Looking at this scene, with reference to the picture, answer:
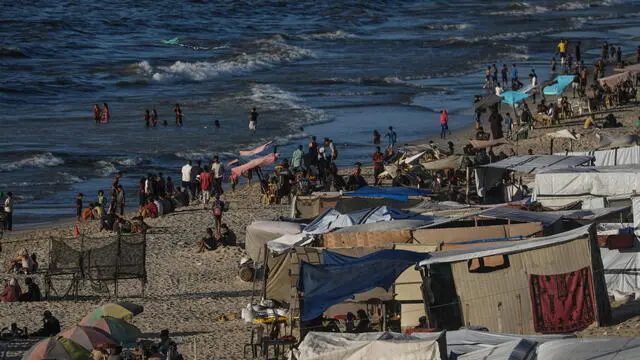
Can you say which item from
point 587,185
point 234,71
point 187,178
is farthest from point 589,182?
point 234,71

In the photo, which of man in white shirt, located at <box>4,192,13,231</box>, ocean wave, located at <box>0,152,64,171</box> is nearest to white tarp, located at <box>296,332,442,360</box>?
man in white shirt, located at <box>4,192,13,231</box>

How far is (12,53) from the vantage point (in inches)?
2571

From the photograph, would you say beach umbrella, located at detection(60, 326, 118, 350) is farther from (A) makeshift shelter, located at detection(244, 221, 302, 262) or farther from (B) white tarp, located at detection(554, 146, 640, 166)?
(B) white tarp, located at detection(554, 146, 640, 166)

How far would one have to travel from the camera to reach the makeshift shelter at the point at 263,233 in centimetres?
2094

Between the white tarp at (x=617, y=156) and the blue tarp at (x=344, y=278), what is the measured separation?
31.5ft

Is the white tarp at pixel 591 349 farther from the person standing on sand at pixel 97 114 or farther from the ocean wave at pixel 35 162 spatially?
the person standing on sand at pixel 97 114

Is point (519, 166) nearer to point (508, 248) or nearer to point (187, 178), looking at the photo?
point (508, 248)

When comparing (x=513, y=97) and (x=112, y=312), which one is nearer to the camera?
(x=112, y=312)

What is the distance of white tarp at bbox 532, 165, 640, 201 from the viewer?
20.7 m

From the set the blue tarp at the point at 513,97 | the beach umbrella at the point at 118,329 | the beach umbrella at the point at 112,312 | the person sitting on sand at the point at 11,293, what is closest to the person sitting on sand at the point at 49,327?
the beach umbrella at the point at 112,312

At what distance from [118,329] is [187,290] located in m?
5.34

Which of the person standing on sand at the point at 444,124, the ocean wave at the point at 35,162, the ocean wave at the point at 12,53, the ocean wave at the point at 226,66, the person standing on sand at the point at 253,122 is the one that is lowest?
the ocean wave at the point at 12,53

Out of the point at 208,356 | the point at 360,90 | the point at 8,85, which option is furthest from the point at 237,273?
A: the point at 8,85

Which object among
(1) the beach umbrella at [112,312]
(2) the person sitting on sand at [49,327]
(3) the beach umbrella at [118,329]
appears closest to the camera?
(3) the beach umbrella at [118,329]
